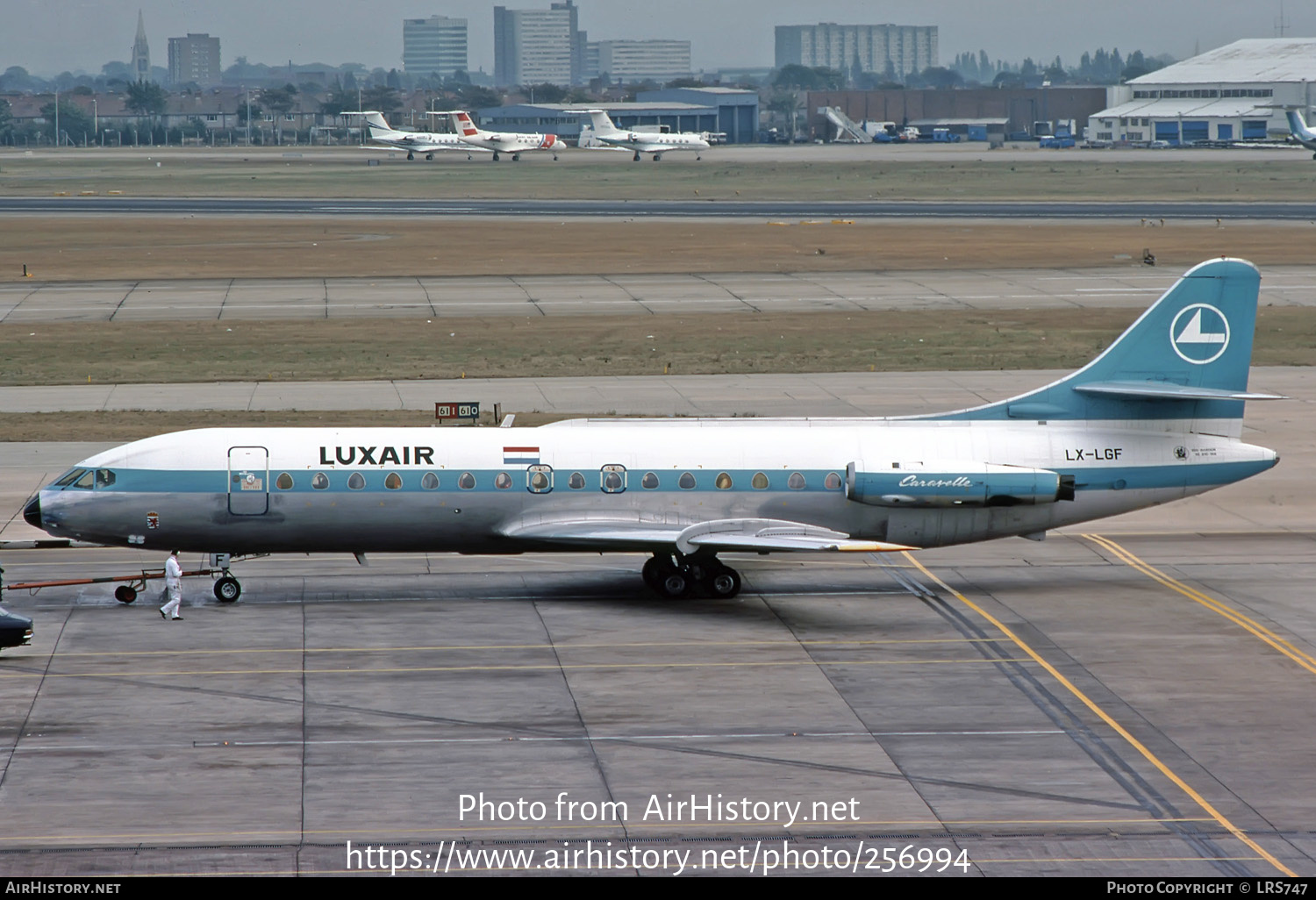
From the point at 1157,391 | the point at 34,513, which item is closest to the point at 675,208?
the point at 1157,391

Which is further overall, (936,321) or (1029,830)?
(936,321)

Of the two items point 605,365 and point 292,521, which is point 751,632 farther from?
point 605,365

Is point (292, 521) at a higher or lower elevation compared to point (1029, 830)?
higher

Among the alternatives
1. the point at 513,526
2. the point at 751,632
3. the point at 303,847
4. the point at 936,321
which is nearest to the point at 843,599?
the point at 751,632

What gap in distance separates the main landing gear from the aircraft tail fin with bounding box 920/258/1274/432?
19.8 feet

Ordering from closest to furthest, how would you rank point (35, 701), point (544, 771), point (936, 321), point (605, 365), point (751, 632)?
point (544, 771)
point (35, 701)
point (751, 632)
point (605, 365)
point (936, 321)

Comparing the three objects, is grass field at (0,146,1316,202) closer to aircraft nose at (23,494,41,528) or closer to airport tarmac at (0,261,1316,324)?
airport tarmac at (0,261,1316,324)

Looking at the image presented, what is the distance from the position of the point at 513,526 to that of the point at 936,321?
1795 inches

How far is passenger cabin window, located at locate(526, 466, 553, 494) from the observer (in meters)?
33.5

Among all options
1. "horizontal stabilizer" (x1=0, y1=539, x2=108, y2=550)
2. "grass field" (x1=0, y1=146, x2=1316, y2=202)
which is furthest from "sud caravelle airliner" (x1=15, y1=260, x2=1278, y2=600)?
"grass field" (x1=0, y1=146, x2=1316, y2=202)

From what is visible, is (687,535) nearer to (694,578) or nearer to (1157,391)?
(694,578)

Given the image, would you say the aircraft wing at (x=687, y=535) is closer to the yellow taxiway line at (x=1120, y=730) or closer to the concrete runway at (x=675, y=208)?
the yellow taxiway line at (x=1120, y=730)

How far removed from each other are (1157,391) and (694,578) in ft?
36.2

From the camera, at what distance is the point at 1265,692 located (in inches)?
1086
